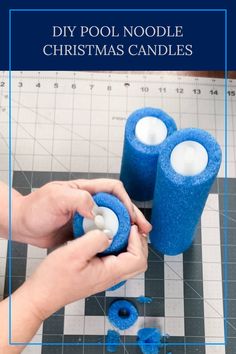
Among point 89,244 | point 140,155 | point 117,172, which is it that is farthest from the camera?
point 117,172

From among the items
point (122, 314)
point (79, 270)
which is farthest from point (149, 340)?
point (79, 270)

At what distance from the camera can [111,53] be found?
1064 mm

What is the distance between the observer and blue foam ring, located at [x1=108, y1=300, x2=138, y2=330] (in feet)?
2.91

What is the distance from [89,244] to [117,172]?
1.07 feet

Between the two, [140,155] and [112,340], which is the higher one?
[140,155]

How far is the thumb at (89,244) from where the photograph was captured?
0.70m

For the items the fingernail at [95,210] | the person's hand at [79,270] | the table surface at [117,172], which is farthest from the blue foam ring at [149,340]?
the fingernail at [95,210]

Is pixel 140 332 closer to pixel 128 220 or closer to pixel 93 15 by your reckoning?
pixel 128 220

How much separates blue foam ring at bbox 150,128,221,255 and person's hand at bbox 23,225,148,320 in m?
0.07

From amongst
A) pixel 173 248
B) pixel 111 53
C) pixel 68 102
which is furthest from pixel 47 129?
pixel 173 248

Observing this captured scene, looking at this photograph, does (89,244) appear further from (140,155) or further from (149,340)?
(149,340)

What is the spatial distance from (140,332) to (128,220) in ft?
0.86

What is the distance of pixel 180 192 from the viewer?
0.72 metres

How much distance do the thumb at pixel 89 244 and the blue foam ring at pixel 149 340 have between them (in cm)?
26
